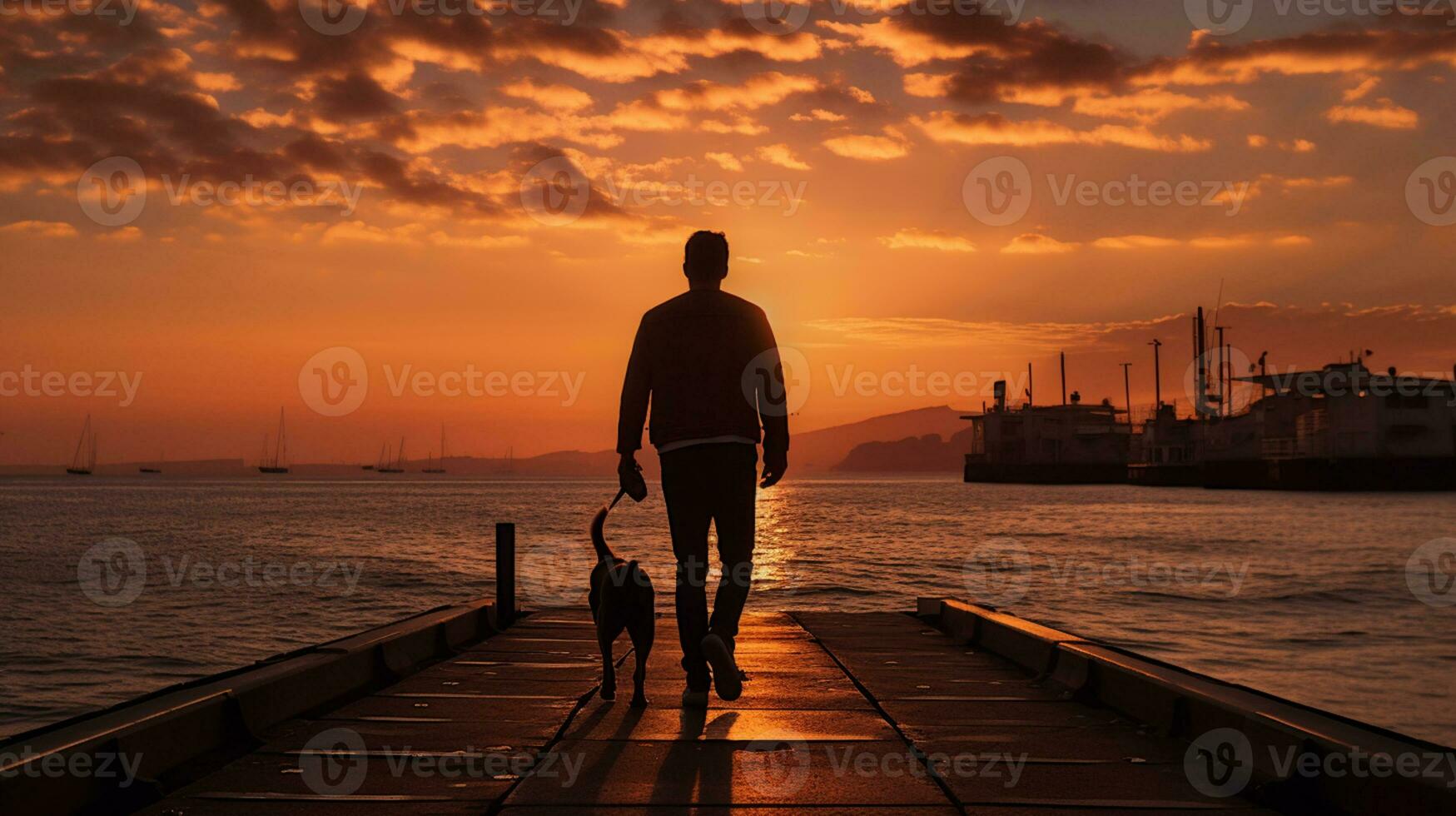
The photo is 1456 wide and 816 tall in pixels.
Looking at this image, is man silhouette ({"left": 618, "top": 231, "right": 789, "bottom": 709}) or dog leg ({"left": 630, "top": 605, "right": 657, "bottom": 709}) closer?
man silhouette ({"left": 618, "top": 231, "right": 789, "bottom": 709})

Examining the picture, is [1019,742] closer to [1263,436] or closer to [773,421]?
[773,421]

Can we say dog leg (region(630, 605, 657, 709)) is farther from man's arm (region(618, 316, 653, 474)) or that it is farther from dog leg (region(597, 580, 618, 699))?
man's arm (region(618, 316, 653, 474))

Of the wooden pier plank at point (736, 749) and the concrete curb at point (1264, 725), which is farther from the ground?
the concrete curb at point (1264, 725)

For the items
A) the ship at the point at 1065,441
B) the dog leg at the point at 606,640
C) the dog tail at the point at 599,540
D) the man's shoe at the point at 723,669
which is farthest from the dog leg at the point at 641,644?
the ship at the point at 1065,441

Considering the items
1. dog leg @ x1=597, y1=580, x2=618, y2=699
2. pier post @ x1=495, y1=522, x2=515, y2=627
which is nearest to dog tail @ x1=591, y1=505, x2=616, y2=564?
dog leg @ x1=597, y1=580, x2=618, y2=699

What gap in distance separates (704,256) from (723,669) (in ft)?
7.42

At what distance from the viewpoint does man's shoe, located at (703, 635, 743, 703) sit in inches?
219

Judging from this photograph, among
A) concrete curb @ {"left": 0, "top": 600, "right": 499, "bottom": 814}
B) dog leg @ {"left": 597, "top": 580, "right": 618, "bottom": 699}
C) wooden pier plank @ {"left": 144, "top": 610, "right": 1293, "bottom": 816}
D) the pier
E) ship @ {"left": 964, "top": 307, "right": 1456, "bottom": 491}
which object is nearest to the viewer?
concrete curb @ {"left": 0, "top": 600, "right": 499, "bottom": 814}

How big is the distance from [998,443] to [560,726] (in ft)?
541

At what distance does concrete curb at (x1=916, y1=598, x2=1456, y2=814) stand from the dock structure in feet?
0.04

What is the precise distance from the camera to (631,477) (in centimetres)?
588

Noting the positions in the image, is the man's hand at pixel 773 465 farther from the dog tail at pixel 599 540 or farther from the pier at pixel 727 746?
the pier at pixel 727 746

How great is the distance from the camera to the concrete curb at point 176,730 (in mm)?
3619

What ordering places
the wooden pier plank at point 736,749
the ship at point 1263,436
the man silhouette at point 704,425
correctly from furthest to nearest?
the ship at point 1263,436, the man silhouette at point 704,425, the wooden pier plank at point 736,749
